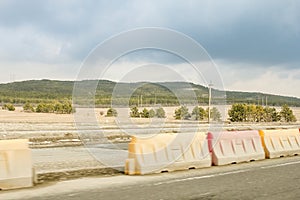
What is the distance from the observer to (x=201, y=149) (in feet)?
44.2

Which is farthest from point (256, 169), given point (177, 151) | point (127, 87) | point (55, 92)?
point (55, 92)

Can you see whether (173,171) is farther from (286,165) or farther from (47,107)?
(47,107)

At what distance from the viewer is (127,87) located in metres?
18.3

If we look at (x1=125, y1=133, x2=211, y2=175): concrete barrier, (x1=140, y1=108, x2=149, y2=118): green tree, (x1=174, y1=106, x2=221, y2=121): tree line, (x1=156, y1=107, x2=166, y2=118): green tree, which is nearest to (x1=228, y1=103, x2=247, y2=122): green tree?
(x1=174, y1=106, x2=221, y2=121): tree line

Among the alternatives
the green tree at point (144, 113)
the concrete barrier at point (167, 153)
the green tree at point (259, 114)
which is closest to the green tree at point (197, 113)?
the green tree at point (144, 113)

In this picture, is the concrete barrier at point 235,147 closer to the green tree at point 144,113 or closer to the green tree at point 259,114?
the green tree at point 144,113

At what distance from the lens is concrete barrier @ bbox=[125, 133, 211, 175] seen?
12016 millimetres

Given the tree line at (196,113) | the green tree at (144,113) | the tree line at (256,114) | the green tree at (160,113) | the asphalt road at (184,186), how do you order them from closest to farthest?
the asphalt road at (184,186) → the tree line at (196,113) → the green tree at (160,113) → the green tree at (144,113) → the tree line at (256,114)

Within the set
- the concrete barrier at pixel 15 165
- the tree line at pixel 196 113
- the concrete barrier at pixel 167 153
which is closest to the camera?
the concrete barrier at pixel 15 165

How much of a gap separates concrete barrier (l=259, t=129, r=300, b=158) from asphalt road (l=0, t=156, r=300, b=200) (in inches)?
123

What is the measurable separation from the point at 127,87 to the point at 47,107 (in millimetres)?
99129

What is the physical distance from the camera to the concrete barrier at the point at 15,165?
9773mm

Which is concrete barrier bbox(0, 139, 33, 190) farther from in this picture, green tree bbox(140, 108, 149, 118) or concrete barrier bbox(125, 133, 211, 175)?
green tree bbox(140, 108, 149, 118)

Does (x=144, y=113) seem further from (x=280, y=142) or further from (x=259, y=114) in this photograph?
(x=280, y=142)
